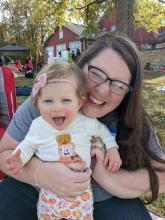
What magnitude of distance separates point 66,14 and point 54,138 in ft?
46.0

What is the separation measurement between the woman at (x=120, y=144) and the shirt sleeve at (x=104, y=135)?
61 millimetres

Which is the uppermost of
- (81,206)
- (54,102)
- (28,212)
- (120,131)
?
(54,102)

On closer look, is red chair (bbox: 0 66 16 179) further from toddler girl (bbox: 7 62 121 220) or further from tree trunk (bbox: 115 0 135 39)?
tree trunk (bbox: 115 0 135 39)

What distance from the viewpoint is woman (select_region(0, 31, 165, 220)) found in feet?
6.75

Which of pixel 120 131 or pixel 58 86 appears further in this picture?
pixel 120 131

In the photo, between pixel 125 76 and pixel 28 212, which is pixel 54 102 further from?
pixel 28 212

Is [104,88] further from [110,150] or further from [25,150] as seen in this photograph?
[25,150]

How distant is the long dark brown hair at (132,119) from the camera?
2.13 m

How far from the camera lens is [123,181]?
7.06 ft

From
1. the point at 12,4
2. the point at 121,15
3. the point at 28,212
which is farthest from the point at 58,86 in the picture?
the point at 12,4

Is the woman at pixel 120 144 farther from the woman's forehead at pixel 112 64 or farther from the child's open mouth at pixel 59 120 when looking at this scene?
the child's open mouth at pixel 59 120

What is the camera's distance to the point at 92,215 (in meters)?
2.11

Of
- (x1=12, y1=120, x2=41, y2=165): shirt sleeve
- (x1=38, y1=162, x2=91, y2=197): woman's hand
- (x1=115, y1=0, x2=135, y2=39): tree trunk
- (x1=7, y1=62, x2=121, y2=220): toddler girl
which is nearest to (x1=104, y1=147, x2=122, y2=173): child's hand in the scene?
(x1=7, y1=62, x2=121, y2=220): toddler girl

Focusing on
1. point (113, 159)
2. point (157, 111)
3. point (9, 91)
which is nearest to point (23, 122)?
point (113, 159)
